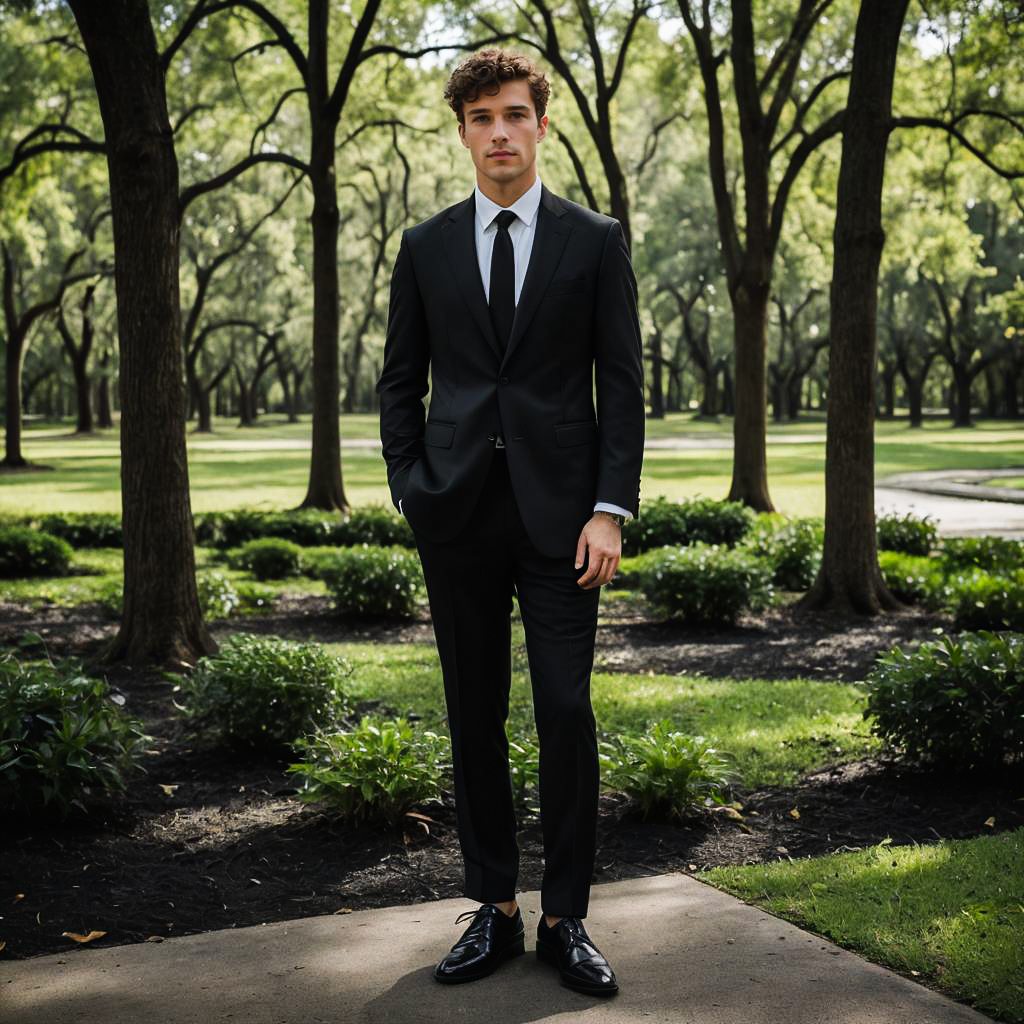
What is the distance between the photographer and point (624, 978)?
3330 millimetres

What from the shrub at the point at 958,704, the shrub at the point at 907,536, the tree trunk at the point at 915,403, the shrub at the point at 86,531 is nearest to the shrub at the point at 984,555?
the shrub at the point at 907,536

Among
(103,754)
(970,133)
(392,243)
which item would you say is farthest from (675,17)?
(392,243)

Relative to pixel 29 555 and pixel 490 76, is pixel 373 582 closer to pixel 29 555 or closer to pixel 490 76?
pixel 29 555

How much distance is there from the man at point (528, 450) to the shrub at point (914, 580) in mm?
8329

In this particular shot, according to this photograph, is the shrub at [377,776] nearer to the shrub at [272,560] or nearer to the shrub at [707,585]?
the shrub at [707,585]

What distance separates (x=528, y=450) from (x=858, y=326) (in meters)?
8.05

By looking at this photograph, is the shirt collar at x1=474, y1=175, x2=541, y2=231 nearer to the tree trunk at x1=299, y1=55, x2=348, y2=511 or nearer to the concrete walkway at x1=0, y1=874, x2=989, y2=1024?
the concrete walkway at x1=0, y1=874, x2=989, y2=1024

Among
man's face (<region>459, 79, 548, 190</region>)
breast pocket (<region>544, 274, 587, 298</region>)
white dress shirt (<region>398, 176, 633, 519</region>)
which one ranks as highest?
man's face (<region>459, 79, 548, 190</region>)

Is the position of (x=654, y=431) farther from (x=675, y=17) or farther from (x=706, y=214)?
(x=675, y=17)

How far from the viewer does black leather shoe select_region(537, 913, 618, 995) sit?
10.6 ft

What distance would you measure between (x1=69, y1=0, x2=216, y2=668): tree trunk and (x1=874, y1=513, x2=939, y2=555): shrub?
27.3ft

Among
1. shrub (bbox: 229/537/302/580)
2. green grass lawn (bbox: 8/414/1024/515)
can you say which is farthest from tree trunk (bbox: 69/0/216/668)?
green grass lawn (bbox: 8/414/1024/515)

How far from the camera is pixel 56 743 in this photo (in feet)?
16.5

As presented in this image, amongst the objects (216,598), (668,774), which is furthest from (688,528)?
(668,774)
